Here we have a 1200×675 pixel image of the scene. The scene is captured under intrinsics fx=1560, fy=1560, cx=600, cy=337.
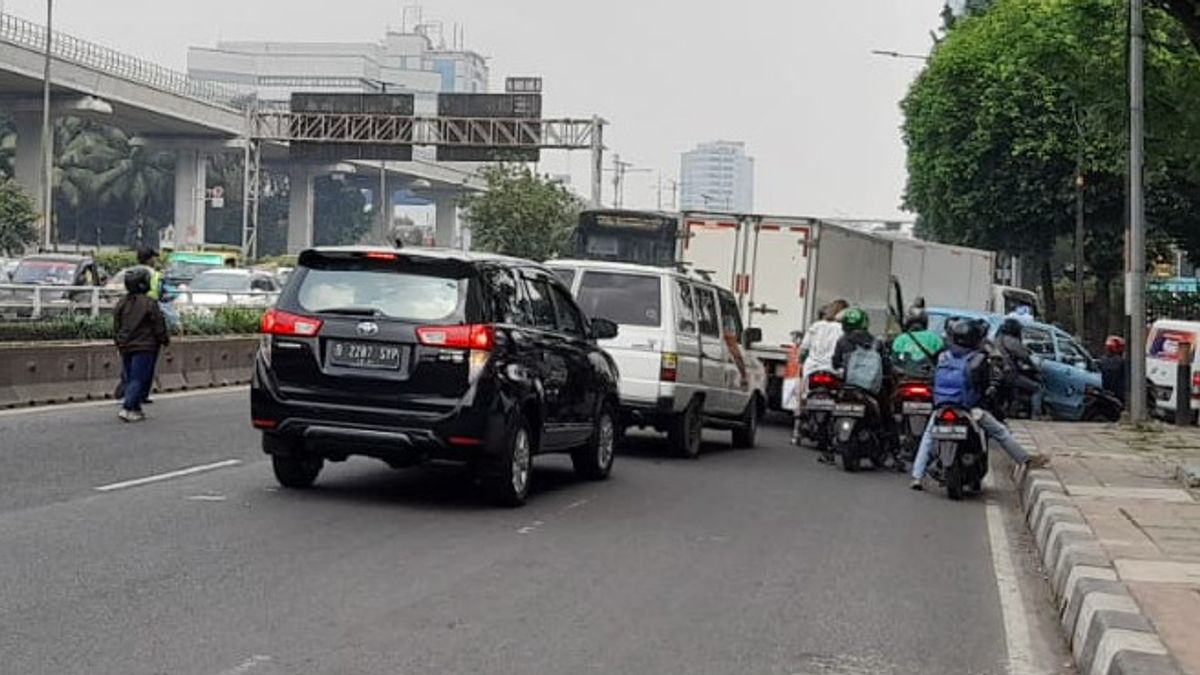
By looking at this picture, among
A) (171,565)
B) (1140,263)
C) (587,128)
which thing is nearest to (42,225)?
(587,128)

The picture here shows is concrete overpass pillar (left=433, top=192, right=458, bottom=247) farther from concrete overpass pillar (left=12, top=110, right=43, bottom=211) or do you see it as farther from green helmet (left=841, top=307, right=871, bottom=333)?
green helmet (left=841, top=307, right=871, bottom=333)

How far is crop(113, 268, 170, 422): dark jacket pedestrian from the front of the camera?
16266 mm

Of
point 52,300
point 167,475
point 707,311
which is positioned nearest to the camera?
point 167,475

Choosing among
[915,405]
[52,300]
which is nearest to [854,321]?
[915,405]

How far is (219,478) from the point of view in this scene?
12.4 metres

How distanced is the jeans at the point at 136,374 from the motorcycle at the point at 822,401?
6.99 metres

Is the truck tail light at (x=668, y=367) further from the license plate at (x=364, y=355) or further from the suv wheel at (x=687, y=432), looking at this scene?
the license plate at (x=364, y=355)

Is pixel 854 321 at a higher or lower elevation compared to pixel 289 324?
higher

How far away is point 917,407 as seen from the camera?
15.0 m

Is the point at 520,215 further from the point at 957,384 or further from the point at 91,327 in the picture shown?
the point at 957,384

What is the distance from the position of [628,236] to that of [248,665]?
20.5 metres

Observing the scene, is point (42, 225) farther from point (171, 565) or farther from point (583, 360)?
point (171, 565)

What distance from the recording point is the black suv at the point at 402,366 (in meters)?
10.9

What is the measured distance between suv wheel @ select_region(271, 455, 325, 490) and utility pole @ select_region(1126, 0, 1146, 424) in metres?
13.3
